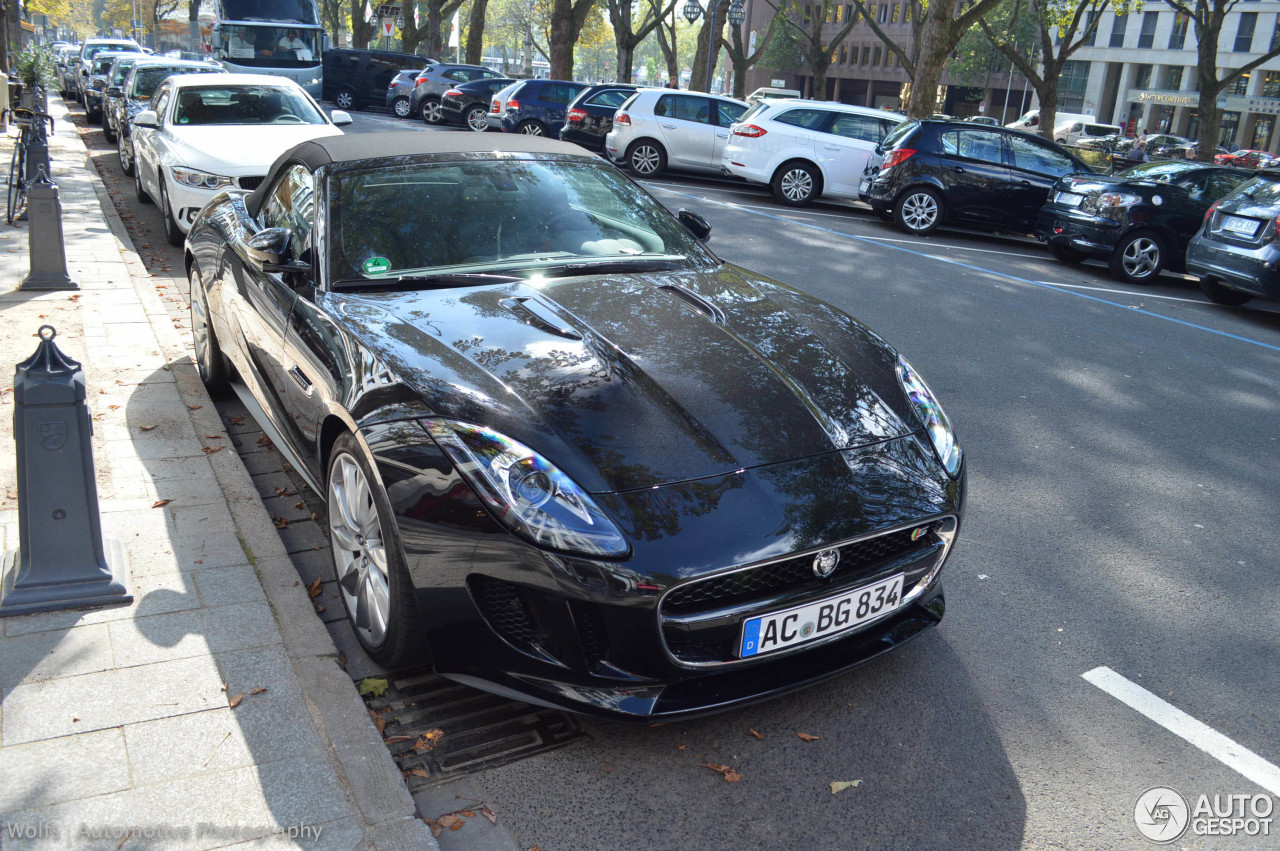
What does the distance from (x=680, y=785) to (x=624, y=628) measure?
1.75ft

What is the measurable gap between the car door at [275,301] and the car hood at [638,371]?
1.49ft

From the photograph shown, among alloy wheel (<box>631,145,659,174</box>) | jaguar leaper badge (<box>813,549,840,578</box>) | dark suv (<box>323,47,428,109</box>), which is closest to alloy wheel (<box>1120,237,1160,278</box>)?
alloy wheel (<box>631,145,659,174</box>)

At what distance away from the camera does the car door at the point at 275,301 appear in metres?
4.09

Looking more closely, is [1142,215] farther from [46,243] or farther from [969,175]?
[46,243]

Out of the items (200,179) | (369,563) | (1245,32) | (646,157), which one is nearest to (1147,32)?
(1245,32)

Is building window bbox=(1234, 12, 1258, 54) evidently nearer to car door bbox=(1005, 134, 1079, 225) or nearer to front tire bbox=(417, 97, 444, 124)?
front tire bbox=(417, 97, 444, 124)

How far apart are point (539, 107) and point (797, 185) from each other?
865 centimetres

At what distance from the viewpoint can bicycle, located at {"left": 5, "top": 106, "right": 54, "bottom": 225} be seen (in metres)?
9.94

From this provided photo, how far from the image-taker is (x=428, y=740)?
10.1 feet

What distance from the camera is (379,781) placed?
2766 millimetres

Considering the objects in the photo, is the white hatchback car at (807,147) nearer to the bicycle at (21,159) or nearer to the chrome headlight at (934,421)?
the bicycle at (21,159)

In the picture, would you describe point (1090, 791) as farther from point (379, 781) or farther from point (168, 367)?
point (168, 367)

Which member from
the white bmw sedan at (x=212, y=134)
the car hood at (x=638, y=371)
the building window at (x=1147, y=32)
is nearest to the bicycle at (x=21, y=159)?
the white bmw sedan at (x=212, y=134)

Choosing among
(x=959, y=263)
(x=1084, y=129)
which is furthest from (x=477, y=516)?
(x=1084, y=129)
